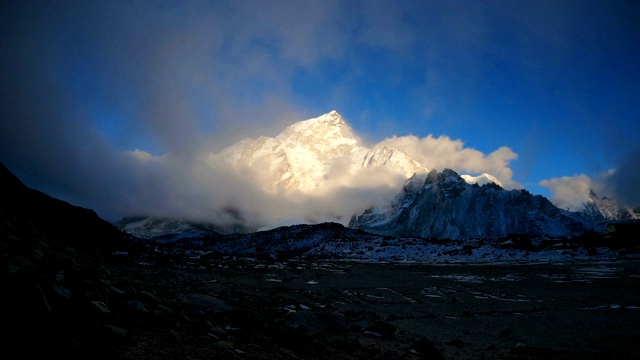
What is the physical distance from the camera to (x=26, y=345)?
2.92 metres

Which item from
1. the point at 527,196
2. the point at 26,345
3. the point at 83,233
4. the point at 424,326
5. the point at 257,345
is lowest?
the point at 424,326

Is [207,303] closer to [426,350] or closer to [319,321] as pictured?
[319,321]

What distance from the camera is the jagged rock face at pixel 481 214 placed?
13838cm

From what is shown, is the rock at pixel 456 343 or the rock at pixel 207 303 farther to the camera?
the rock at pixel 456 343

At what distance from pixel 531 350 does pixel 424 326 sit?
3036 mm

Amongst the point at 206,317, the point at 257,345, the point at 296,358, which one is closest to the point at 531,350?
the point at 296,358

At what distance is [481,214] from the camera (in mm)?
147375

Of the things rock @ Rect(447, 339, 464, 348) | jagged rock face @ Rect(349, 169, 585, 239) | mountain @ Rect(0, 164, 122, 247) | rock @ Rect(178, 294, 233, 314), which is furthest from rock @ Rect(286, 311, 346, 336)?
jagged rock face @ Rect(349, 169, 585, 239)

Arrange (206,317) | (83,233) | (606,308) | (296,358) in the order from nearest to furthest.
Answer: (296,358) < (206,317) < (606,308) < (83,233)

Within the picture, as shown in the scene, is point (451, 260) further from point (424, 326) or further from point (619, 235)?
point (424, 326)

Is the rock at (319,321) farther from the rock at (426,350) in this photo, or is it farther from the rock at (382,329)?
the rock at (426,350)

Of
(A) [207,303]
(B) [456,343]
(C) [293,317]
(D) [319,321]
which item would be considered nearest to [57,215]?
(A) [207,303]

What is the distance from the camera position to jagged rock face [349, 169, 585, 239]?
138375mm

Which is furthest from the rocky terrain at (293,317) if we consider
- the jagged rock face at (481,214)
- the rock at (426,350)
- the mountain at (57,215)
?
the jagged rock face at (481,214)
